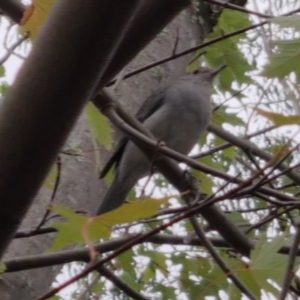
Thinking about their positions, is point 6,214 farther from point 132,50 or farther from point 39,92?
point 132,50

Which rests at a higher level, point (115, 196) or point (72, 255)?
point (115, 196)

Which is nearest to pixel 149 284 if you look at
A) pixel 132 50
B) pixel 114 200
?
pixel 114 200

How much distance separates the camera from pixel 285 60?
0.91 metres

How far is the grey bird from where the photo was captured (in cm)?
187

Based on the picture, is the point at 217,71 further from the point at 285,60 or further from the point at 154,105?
the point at 285,60

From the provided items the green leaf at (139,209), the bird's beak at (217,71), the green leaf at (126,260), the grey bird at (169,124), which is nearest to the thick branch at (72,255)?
the green leaf at (126,260)

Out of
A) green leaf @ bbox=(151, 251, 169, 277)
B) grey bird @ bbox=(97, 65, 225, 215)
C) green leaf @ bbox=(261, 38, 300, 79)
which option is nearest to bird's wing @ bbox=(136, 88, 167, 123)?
grey bird @ bbox=(97, 65, 225, 215)

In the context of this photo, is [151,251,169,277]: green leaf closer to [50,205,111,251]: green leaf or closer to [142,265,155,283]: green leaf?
[142,265,155,283]: green leaf

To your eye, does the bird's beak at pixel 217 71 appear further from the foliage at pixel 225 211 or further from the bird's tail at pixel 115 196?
the bird's tail at pixel 115 196

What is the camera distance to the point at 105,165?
1417 mm

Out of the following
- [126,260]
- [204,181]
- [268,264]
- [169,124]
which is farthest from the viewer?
[169,124]

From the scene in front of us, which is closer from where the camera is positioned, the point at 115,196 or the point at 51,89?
the point at 51,89

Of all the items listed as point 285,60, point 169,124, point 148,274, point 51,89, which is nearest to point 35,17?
point 51,89

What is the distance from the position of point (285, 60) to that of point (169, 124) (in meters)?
1.11
